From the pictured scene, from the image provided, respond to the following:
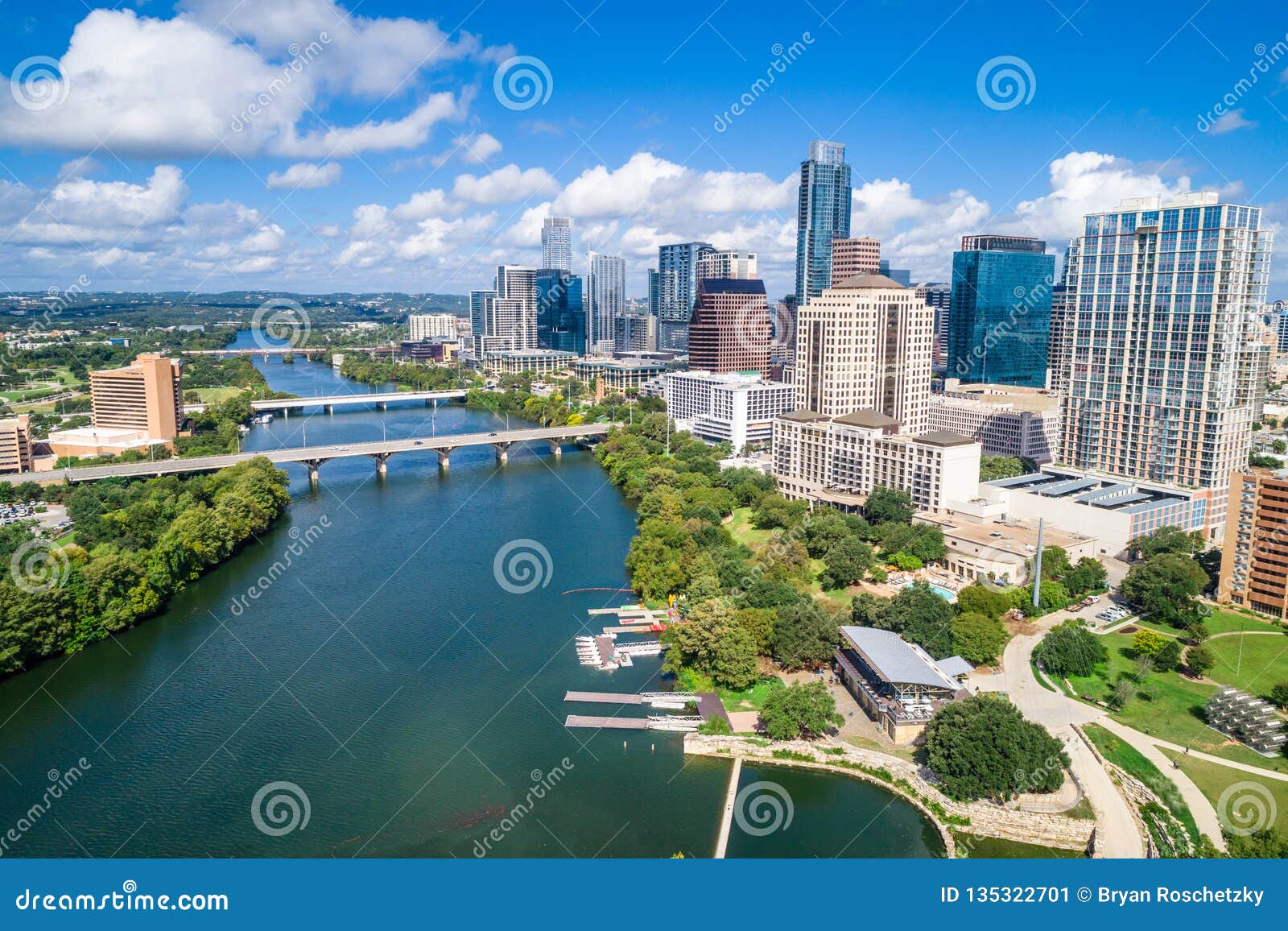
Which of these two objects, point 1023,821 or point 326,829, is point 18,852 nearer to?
point 326,829

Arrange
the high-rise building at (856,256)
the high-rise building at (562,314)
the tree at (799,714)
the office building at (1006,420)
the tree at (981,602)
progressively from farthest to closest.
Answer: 1. the high-rise building at (562,314)
2. the high-rise building at (856,256)
3. the office building at (1006,420)
4. the tree at (981,602)
5. the tree at (799,714)

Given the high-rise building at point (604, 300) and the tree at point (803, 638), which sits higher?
the high-rise building at point (604, 300)

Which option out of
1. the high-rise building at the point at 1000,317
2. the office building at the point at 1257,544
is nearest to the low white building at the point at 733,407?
the high-rise building at the point at 1000,317

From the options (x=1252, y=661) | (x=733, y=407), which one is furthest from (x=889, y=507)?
(x=733, y=407)

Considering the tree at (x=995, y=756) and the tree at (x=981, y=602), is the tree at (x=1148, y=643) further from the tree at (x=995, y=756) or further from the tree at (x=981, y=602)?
the tree at (x=995, y=756)

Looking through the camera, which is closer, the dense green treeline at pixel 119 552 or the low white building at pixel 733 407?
the dense green treeline at pixel 119 552

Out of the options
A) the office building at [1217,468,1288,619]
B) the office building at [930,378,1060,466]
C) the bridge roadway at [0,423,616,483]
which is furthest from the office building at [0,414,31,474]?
the office building at [1217,468,1288,619]

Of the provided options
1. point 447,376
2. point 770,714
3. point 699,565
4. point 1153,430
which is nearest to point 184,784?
point 770,714
